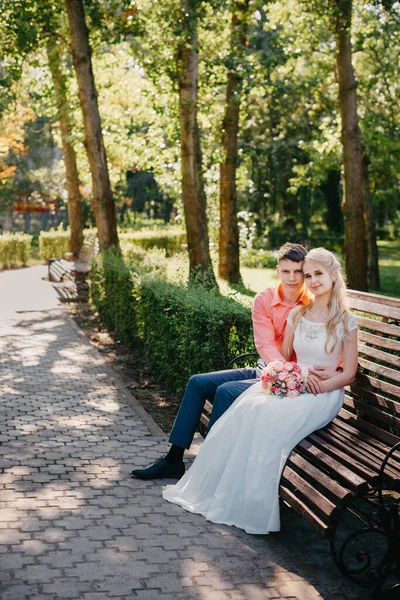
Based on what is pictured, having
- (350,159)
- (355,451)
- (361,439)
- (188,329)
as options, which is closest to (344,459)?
(355,451)

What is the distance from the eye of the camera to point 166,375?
A: 416 inches

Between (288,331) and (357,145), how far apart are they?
1111 centimetres

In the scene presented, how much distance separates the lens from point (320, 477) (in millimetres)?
4887

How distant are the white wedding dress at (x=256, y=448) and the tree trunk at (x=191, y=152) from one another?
9.42 meters

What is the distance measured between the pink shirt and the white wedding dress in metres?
0.41

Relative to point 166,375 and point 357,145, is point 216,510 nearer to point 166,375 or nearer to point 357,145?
point 166,375

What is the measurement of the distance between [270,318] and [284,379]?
3.26 ft

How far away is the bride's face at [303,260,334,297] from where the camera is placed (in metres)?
5.76

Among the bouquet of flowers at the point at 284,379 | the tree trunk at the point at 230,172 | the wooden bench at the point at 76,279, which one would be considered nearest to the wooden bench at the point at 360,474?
the bouquet of flowers at the point at 284,379

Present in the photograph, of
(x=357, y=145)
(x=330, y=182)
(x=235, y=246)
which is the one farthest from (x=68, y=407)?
(x=330, y=182)

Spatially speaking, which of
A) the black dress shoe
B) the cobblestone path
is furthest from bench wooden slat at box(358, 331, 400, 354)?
the black dress shoe

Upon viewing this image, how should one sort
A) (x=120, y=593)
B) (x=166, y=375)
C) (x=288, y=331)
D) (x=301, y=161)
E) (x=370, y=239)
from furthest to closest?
(x=301, y=161) → (x=370, y=239) → (x=166, y=375) → (x=288, y=331) → (x=120, y=593)

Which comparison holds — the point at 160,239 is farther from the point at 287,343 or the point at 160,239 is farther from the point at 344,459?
the point at 344,459

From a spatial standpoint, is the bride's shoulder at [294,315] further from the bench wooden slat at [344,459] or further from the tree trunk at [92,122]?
the tree trunk at [92,122]
